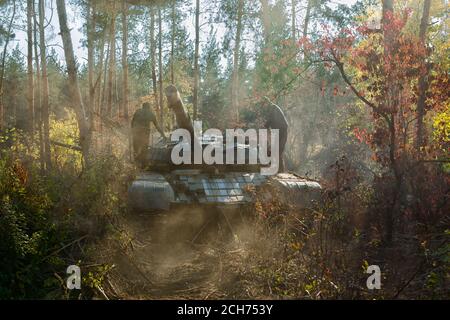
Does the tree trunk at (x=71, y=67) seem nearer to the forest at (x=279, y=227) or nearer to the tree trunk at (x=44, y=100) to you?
the forest at (x=279, y=227)

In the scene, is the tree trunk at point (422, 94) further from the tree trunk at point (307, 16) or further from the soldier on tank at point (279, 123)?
the tree trunk at point (307, 16)

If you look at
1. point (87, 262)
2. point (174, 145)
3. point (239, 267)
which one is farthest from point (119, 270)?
point (174, 145)

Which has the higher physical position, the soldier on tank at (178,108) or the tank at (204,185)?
the soldier on tank at (178,108)

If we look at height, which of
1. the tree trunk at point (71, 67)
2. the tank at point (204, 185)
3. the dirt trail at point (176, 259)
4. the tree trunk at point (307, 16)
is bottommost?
the dirt trail at point (176, 259)

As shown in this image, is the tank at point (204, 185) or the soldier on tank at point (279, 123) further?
the soldier on tank at point (279, 123)

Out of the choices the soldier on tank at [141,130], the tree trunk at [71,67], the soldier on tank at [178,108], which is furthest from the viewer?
the tree trunk at [71,67]

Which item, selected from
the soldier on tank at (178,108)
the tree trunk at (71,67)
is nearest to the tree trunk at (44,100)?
the tree trunk at (71,67)

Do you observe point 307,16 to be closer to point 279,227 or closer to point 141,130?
point 141,130

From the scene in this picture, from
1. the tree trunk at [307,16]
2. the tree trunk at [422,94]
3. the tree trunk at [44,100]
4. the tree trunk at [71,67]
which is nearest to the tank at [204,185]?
the tree trunk at [422,94]

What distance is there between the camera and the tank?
7.02 m

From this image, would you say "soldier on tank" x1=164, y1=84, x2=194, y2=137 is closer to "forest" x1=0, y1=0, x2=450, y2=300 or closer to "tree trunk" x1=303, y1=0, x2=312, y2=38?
"forest" x1=0, y1=0, x2=450, y2=300

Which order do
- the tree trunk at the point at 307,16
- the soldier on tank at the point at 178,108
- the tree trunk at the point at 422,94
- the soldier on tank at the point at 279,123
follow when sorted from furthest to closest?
1. the tree trunk at the point at 307,16
2. the soldier on tank at the point at 279,123
3. the soldier on tank at the point at 178,108
4. the tree trunk at the point at 422,94

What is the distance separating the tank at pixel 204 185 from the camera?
702 cm

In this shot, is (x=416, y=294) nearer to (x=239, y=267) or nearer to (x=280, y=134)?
(x=239, y=267)
